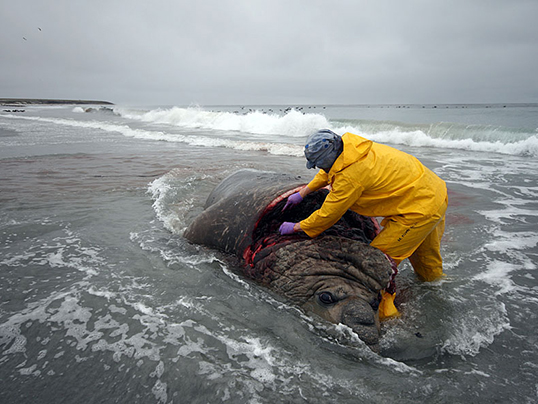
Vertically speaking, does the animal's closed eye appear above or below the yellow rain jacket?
below

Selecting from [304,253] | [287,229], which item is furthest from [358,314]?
[287,229]

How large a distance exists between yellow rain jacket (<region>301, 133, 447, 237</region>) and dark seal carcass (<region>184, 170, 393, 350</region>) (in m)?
0.33

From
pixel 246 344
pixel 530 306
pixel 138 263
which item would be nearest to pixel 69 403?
pixel 246 344

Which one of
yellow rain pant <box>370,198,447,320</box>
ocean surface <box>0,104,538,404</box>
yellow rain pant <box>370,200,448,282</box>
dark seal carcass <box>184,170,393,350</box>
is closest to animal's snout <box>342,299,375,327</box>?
dark seal carcass <box>184,170,393,350</box>

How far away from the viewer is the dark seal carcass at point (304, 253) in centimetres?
338

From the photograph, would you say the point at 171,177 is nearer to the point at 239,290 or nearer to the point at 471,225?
the point at 239,290

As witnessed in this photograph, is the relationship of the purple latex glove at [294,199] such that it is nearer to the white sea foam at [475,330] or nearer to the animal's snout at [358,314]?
the animal's snout at [358,314]

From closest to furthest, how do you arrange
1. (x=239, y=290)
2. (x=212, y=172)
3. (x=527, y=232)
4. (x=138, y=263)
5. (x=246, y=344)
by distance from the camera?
1. (x=246, y=344)
2. (x=239, y=290)
3. (x=138, y=263)
4. (x=527, y=232)
5. (x=212, y=172)

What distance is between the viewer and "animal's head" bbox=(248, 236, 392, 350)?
3236 mm

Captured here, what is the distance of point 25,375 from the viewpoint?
2.52 m

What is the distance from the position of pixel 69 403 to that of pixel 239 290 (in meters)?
1.91

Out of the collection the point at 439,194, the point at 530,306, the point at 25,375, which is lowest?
the point at 530,306

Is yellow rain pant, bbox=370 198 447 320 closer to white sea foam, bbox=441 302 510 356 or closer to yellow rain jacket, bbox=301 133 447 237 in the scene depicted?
yellow rain jacket, bbox=301 133 447 237

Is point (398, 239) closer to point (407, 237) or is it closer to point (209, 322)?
point (407, 237)
